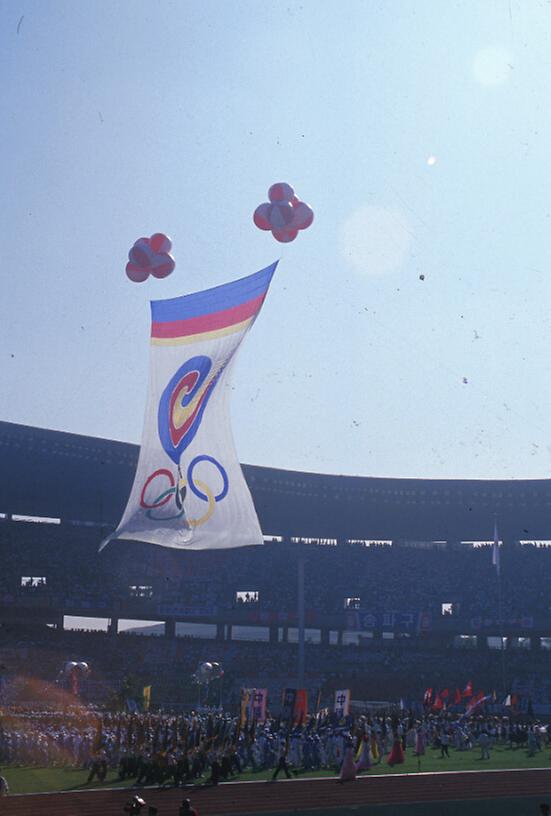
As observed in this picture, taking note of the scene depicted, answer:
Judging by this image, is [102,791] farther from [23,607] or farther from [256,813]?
[23,607]

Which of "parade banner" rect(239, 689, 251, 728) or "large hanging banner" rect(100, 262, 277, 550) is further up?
"large hanging banner" rect(100, 262, 277, 550)

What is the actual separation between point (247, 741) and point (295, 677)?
85.4 feet

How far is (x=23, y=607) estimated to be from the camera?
168ft

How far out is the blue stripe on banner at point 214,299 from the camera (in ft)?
60.7

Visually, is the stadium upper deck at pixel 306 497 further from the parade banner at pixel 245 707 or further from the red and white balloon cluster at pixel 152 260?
the red and white balloon cluster at pixel 152 260

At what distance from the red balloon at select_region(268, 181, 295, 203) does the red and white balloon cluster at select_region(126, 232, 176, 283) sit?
93.8 inches

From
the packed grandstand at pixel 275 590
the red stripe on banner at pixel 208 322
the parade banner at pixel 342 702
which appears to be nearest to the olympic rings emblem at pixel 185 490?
the red stripe on banner at pixel 208 322

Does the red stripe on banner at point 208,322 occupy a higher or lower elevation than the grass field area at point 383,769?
higher

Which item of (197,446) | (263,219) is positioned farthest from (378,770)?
(263,219)

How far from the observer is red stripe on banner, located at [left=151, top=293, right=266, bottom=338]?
18406 mm

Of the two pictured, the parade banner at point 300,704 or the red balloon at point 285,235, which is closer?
the red balloon at point 285,235

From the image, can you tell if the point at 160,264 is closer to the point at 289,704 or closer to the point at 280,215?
the point at 280,215

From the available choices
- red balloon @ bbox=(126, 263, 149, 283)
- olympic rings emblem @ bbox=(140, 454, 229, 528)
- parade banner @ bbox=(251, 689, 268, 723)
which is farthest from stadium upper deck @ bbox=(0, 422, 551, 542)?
olympic rings emblem @ bbox=(140, 454, 229, 528)

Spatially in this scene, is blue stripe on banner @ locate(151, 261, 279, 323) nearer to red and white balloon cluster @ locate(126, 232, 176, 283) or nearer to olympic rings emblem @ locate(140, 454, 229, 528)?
red and white balloon cluster @ locate(126, 232, 176, 283)
